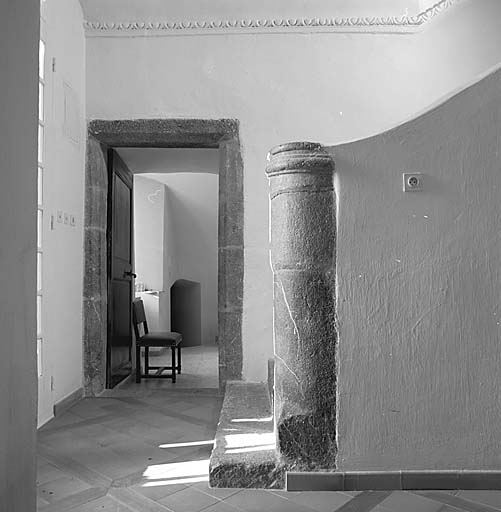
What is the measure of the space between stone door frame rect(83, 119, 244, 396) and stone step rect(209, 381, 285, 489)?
122cm

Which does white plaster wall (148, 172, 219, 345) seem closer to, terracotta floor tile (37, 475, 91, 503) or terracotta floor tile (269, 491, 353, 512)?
terracotta floor tile (37, 475, 91, 503)

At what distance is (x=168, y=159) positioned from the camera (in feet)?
19.1

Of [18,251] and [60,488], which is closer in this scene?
[18,251]

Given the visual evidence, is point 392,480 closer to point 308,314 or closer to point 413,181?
point 308,314

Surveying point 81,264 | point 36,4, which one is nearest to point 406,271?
point 36,4

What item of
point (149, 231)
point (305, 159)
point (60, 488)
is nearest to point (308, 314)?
point (305, 159)

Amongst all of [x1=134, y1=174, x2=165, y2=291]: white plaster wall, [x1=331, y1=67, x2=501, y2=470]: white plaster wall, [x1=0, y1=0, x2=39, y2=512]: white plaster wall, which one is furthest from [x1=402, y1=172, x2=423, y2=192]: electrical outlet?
[x1=134, y1=174, x2=165, y2=291]: white plaster wall

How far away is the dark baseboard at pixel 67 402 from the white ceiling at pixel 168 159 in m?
2.30

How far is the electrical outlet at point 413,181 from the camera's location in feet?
7.61

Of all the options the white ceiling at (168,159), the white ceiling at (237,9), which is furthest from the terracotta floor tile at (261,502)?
the white ceiling at (168,159)

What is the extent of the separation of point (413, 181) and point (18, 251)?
1811 millimetres

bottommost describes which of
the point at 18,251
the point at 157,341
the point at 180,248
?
the point at 157,341

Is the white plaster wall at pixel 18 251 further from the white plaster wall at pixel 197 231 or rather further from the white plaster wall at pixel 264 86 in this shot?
the white plaster wall at pixel 197 231

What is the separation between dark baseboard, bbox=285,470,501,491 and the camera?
2275mm
